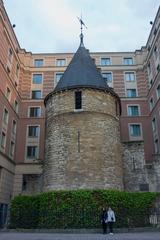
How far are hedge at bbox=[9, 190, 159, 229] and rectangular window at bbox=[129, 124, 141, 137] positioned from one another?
16015mm

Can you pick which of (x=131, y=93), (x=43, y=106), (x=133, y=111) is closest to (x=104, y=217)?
(x=133, y=111)

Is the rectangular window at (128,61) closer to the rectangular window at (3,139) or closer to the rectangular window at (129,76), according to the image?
the rectangular window at (129,76)

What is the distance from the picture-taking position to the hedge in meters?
16.4

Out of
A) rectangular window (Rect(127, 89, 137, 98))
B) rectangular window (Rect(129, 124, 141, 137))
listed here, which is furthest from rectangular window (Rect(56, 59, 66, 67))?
rectangular window (Rect(129, 124, 141, 137))

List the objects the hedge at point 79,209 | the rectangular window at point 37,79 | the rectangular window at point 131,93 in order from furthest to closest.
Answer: the rectangular window at point 37,79, the rectangular window at point 131,93, the hedge at point 79,209

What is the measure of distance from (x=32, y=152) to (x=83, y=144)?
14.2m

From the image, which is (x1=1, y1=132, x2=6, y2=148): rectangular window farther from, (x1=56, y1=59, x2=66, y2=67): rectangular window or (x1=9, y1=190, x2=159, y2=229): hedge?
(x1=56, y1=59, x2=66, y2=67): rectangular window

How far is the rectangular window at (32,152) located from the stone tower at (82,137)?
10.8 m

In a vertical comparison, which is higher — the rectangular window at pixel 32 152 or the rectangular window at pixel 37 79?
the rectangular window at pixel 37 79

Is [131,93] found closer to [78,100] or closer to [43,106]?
[43,106]

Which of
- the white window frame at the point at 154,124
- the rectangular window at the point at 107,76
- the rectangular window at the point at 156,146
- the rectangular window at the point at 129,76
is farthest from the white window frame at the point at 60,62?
the rectangular window at the point at 156,146

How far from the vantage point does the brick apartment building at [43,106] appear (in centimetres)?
2578

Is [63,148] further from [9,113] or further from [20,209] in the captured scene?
[9,113]
